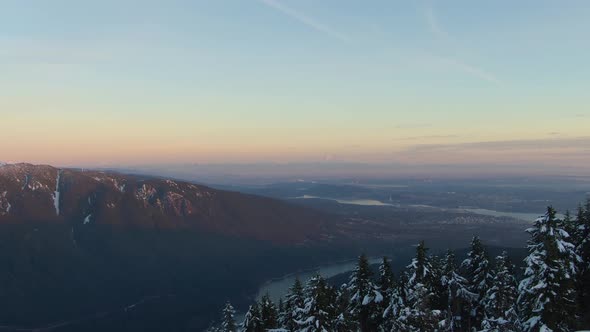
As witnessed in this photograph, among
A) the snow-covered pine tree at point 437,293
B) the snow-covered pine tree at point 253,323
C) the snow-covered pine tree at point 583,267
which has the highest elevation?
the snow-covered pine tree at point 583,267

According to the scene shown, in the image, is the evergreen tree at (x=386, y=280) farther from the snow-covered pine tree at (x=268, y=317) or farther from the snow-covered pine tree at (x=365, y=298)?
the snow-covered pine tree at (x=268, y=317)

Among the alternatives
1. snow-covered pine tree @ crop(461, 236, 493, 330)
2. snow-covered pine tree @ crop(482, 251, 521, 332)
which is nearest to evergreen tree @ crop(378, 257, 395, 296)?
snow-covered pine tree @ crop(461, 236, 493, 330)

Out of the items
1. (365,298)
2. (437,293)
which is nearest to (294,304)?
(365,298)

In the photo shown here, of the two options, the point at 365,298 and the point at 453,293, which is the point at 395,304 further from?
the point at 453,293

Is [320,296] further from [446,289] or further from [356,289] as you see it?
[446,289]

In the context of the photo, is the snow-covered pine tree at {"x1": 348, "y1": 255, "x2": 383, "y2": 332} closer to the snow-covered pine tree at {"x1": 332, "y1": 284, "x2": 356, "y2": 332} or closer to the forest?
the forest

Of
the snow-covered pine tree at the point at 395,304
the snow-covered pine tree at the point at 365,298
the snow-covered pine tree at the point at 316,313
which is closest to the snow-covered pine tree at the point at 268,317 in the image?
the snow-covered pine tree at the point at 365,298
